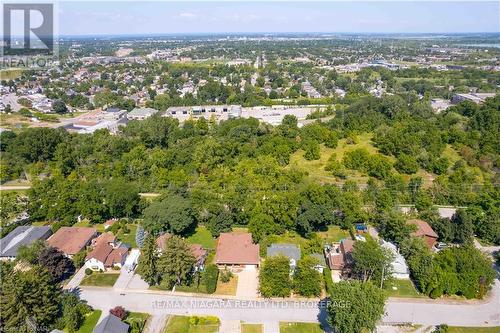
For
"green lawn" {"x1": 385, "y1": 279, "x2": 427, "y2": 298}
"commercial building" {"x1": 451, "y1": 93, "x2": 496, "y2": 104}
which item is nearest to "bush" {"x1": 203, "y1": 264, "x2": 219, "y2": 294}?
"green lawn" {"x1": 385, "y1": 279, "x2": 427, "y2": 298}

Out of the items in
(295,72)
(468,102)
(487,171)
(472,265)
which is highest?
(295,72)

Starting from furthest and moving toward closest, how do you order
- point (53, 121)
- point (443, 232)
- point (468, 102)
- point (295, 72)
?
point (295, 72), point (53, 121), point (468, 102), point (443, 232)

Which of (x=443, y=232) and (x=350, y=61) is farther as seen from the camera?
(x=350, y=61)

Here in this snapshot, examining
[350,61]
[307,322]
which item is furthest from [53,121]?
[350,61]

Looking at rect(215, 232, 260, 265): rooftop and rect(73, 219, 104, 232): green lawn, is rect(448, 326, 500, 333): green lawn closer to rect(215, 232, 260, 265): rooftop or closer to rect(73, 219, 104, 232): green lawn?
rect(215, 232, 260, 265): rooftop

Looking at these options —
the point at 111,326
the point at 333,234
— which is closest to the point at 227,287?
the point at 111,326

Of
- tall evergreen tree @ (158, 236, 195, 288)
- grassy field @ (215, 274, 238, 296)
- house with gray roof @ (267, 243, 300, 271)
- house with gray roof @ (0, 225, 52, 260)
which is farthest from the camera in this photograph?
house with gray roof @ (0, 225, 52, 260)

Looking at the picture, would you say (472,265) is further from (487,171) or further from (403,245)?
(487,171)
